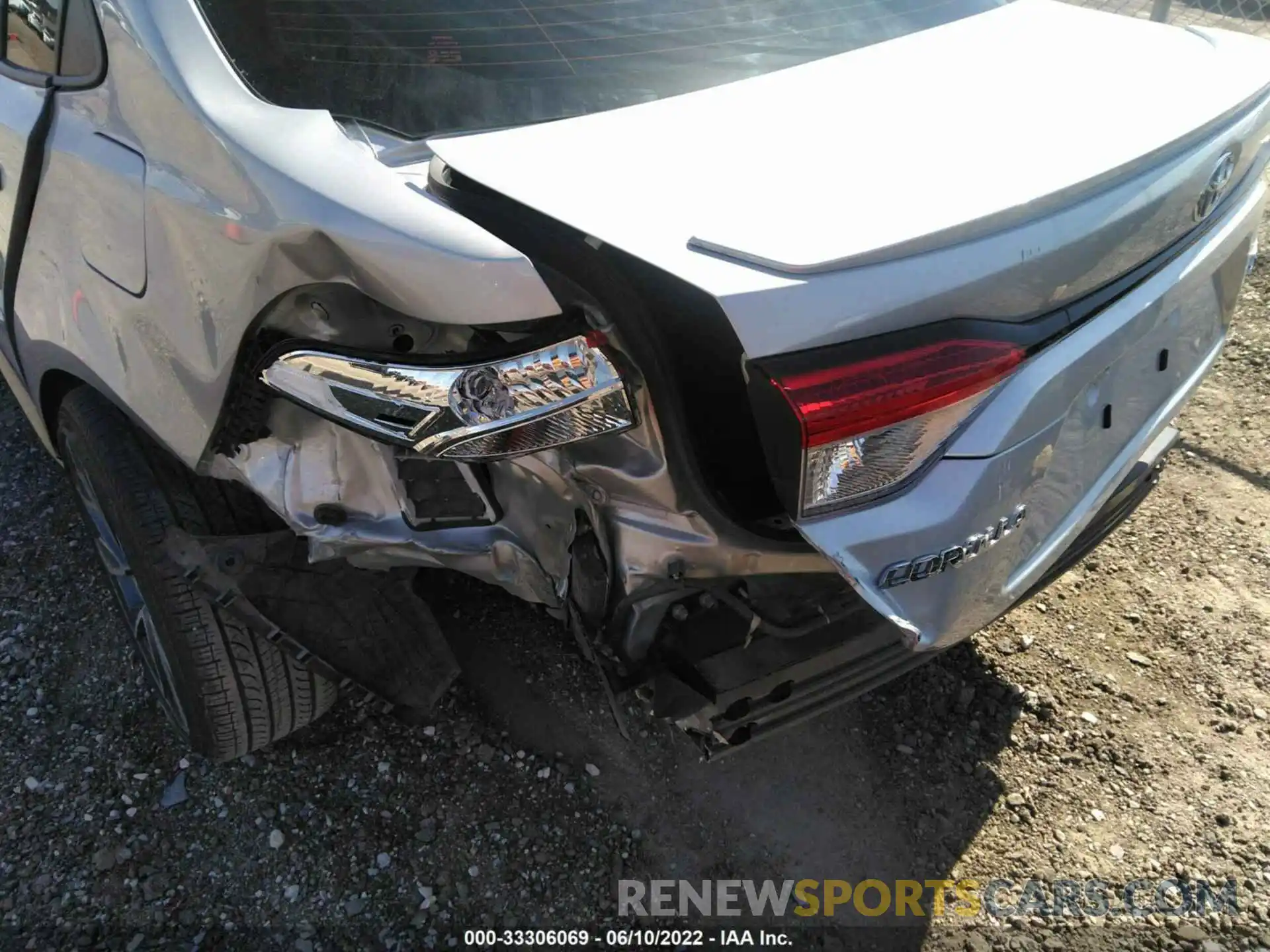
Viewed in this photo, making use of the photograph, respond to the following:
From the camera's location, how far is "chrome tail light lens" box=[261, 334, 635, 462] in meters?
1.35

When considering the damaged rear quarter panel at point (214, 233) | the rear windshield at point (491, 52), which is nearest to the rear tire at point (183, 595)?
the damaged rear quarter panel at point (214, 233)

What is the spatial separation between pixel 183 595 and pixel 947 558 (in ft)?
5.04

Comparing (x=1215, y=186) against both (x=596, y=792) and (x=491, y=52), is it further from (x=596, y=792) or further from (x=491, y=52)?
(x=596, y=792)

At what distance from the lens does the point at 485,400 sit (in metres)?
1.38

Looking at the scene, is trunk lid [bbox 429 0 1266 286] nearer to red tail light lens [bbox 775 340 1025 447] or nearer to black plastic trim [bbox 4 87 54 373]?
red tail light lens [bbox 775 340 1025 447]

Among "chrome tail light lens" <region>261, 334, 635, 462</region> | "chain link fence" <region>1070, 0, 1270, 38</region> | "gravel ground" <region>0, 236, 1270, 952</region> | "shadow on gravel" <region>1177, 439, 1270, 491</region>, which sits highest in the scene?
"chain link fence" <region>1070, 0, 1270, 38</region>

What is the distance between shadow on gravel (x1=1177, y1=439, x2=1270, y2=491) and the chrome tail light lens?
2.50m

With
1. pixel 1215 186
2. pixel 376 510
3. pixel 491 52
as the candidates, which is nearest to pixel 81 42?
pixel 491 52

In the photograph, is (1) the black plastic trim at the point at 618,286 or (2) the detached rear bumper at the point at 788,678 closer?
(1) the black plastic trim at the point at 618,286

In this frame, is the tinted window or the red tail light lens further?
the tinted window

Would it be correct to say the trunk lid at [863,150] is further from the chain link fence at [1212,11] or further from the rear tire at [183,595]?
the chain link fence at [1212,11]

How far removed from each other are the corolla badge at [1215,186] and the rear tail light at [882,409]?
65 cm

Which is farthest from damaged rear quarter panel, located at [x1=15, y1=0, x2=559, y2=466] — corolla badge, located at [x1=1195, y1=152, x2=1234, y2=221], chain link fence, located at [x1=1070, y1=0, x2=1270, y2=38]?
chain link fence, located at [x1=1070, y1=0, x2=1270, y2=38]

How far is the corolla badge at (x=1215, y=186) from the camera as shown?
5.69 ft
